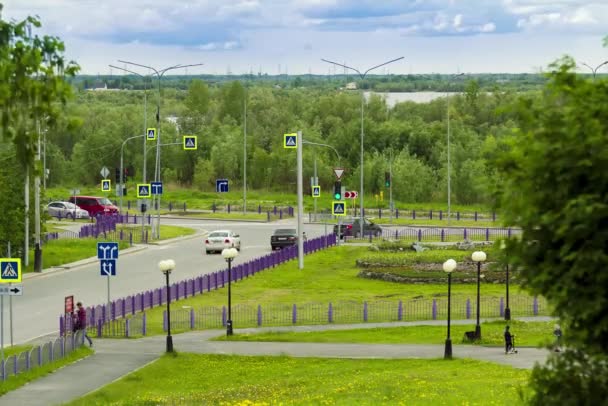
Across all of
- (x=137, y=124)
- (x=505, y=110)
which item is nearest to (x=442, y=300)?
(x=505, y=110)

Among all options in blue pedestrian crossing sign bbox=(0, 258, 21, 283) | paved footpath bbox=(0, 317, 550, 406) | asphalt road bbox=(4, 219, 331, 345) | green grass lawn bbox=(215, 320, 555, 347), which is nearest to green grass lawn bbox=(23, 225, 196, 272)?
asphalt road bbox=(4, 219, 331, 345)

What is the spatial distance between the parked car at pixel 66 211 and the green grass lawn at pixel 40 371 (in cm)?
5261

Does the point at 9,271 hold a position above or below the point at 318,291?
above

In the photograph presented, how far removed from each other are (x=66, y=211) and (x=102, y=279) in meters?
35.7

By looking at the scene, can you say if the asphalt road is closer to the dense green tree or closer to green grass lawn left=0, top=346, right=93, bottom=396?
green grass lawn left=0, top=346, right=93, bottom=396

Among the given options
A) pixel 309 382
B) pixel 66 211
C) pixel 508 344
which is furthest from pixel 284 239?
pixel 309 382

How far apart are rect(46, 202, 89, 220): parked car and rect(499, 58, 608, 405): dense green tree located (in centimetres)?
7397

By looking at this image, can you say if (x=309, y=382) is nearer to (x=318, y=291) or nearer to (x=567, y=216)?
(x=567, y=216)

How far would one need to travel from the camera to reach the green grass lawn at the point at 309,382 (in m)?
24.2

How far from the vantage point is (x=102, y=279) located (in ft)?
169

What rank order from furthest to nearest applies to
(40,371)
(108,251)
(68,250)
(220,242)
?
(220,242), (68,250), (108,251), (40,371)

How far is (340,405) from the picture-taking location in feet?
74.8

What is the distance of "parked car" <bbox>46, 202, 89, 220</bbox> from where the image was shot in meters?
86.0

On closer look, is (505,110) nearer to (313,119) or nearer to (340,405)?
(340,405)
